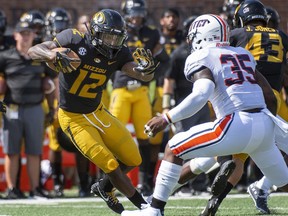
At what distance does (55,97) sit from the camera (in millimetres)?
10758

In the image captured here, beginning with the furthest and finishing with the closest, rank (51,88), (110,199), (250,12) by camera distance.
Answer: (51,88) < (250,12) < (110,199)

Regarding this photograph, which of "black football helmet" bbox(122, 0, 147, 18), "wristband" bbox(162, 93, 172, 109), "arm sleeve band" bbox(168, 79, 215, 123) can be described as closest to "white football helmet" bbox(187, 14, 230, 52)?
"arm sleeve band" bbox(168, 79, 215, 123)

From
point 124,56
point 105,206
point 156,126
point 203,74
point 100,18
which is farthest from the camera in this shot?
point 105,206

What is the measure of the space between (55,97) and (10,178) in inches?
44.1

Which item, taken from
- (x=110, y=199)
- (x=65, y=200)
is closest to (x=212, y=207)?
(x=110, y=199)

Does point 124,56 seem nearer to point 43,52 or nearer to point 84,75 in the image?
point 84,75

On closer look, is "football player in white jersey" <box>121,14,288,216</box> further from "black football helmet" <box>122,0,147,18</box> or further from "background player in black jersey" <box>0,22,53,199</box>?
"black football helmet" <box>122,0,147,18</box>

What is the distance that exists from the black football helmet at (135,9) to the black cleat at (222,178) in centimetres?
409

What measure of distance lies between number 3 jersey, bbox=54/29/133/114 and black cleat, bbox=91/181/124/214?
0.66 metres

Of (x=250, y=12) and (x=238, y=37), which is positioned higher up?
(x=250, y=12)

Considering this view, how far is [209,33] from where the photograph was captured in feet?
22.0

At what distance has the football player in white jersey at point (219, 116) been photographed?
6363 millimetres

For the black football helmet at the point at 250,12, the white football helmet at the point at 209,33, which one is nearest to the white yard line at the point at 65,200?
the black football helmet at the point at 250,12

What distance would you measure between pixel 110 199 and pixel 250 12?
208 centimetres
